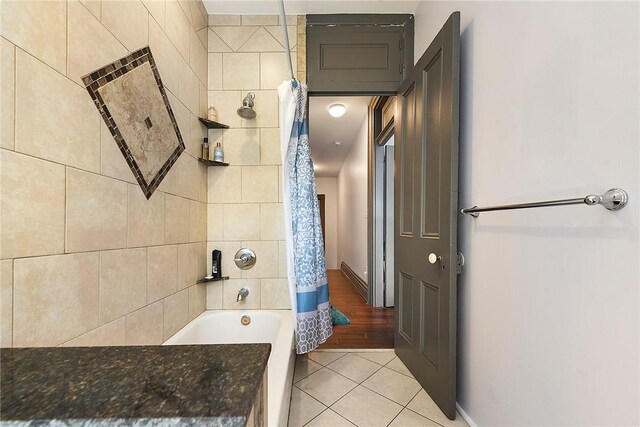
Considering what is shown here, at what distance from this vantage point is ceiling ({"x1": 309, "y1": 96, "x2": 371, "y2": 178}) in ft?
9.95

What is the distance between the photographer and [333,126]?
12.3 ft

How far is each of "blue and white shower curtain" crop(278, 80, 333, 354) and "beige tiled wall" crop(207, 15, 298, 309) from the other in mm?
238

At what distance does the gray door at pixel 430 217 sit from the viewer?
4.30 ft

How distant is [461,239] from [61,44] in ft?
5.80

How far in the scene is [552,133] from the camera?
0.88 metres

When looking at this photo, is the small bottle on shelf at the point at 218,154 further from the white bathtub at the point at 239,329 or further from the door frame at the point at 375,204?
the door frame at the point at 375,204

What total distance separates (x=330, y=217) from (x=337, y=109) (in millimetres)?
3939

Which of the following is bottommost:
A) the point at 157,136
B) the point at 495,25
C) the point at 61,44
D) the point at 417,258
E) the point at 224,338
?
the point at 224,338

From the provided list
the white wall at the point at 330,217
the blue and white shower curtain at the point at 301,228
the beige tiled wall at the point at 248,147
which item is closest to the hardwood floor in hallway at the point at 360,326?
the blue and white shower curtain at the point at 301,228

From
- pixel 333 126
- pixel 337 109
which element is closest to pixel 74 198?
pixel 337 109

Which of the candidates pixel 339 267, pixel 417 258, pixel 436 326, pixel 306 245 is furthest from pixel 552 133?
pixel 339 267

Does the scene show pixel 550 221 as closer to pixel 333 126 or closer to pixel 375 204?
pixel 375 204

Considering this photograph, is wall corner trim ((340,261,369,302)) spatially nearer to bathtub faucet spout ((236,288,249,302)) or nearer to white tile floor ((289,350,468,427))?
white tile floor ((289,350,468,427))

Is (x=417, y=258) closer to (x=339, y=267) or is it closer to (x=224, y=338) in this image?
Answer: (x=224, y=338)
